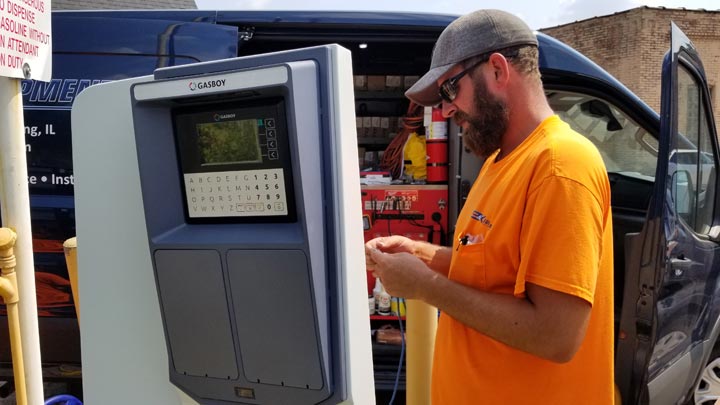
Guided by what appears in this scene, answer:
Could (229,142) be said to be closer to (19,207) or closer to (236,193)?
(236,193)

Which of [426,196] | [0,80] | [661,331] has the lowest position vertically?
[661,331]

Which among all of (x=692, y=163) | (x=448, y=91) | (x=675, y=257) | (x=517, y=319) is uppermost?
(x=448, y=91)

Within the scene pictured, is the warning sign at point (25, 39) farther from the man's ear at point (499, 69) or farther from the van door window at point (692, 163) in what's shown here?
the van door window at point (692, 163)

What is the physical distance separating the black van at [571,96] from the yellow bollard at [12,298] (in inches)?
35.5

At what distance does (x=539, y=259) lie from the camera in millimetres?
1182

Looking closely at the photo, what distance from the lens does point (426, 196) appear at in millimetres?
3906

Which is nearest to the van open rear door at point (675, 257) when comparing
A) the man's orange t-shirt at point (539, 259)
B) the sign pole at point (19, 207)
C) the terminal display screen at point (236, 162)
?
the man's orange t-shirt at point (539, 259)

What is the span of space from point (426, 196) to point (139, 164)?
2892 mm

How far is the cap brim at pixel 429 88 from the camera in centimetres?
145

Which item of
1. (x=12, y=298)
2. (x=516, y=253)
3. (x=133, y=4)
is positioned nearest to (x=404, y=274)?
(x=516, y=253)

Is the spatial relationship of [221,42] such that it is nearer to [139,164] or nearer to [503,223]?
[139,164]

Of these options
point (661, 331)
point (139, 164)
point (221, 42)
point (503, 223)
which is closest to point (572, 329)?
point (503, 223)

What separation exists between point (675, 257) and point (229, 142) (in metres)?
2.26

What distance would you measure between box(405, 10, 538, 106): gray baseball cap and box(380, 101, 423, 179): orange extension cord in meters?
2.72
